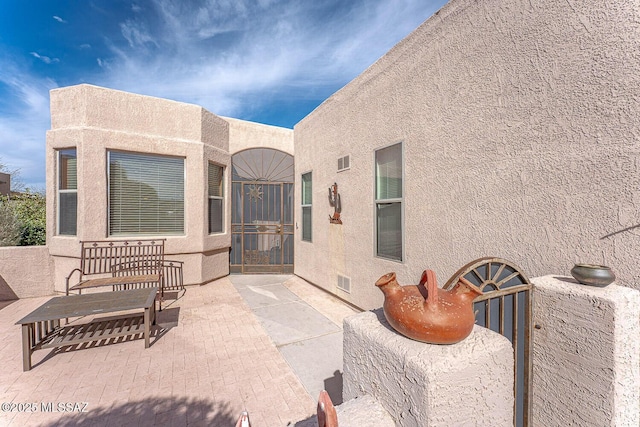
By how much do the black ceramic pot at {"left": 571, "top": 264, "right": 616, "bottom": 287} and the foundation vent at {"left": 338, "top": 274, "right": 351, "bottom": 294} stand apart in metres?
3.59

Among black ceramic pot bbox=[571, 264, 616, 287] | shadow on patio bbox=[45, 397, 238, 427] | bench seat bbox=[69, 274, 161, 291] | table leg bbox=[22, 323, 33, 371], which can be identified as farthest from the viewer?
bench seat bbox=[69, 274, 161, 291]

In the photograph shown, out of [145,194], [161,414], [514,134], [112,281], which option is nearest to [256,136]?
[145,194]

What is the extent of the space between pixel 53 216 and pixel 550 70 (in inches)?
350

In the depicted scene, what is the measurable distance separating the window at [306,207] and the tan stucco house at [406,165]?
0.20 feet

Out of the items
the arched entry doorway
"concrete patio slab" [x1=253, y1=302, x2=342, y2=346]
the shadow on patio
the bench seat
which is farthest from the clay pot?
the arched entry doorway

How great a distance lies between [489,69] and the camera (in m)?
2.66

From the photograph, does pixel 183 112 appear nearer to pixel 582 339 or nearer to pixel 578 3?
pixel 578 3

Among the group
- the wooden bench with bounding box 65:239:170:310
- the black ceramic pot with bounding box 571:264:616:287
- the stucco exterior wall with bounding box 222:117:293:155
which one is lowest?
the wooden bench with bounding box 65:239:170:310

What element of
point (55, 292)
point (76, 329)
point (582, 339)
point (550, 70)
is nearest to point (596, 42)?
point (550, 70)

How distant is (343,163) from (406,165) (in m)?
1.66

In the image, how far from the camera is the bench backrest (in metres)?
5.24

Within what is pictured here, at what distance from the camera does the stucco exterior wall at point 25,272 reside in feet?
17.1

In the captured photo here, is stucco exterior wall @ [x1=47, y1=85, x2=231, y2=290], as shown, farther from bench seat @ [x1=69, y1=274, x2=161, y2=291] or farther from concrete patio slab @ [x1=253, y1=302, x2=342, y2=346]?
concrete patio slab @ [x1=253, y1=302, x2=342, y2=346]

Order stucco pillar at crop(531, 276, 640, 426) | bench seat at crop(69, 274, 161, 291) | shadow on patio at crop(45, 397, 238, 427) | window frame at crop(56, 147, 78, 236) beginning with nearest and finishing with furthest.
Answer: stucco pillar at crop(531, 276, 640, 426) < shadow on patio at crop(45, 397, 238, 427) < bench seat at crop(69, 274, 161, 291) < window frame at crop(56, 147, 78, 236)
